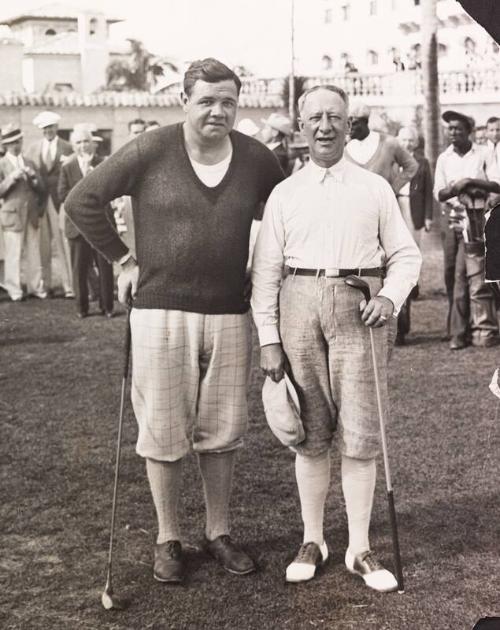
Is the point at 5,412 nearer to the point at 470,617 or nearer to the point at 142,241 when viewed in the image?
the point at 142,241

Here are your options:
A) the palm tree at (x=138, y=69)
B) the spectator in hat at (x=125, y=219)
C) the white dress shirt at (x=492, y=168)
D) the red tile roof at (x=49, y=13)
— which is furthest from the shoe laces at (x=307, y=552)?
the palm tree at (x=138, y=69)

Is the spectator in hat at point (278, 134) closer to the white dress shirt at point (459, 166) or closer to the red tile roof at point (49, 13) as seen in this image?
the white dress shirt at point (459, 166)

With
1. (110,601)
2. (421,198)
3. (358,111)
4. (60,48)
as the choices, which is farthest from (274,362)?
(60,48)

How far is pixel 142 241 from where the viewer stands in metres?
4.25

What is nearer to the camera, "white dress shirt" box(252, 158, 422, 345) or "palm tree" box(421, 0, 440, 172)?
Result: "white dress shirt" box(252, 158, 422, 345)

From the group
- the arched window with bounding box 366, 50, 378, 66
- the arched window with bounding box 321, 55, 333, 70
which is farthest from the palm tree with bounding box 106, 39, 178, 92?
the arched window with bounding box 366, 50, 378, 66

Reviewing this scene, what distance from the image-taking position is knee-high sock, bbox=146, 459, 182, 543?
4426 millimetres

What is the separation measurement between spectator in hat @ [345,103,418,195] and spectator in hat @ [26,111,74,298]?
5542 mm

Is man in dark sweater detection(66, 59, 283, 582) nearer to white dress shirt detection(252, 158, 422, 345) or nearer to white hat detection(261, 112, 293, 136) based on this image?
white dress shirt detection(252, 158, 422, 345)

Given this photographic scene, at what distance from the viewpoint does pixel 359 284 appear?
3988 millimetres

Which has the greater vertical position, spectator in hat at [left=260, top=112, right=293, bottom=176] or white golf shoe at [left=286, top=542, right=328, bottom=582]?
spectator in hat at [left=260, top=112, right=293, bottom=176]

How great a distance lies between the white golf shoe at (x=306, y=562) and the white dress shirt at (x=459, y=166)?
5219 millimetres

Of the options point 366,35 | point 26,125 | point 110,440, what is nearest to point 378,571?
point 110,440

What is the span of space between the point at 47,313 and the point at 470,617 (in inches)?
343
